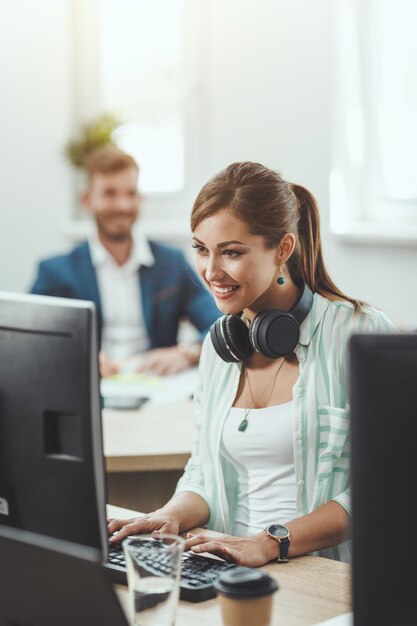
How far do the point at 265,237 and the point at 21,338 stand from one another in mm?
769

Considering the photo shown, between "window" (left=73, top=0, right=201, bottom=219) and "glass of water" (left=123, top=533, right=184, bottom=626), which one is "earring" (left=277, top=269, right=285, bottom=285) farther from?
"window" (left=73, top=0, right=201, bottom=219)

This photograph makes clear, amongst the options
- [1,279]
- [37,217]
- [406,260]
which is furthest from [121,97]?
[406,260]

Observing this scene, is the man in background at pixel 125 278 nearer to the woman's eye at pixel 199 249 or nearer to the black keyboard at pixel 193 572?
the woman's eye at pixel 199 249

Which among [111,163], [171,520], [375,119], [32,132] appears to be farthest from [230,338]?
[32,132]

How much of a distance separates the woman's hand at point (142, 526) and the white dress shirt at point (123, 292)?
1997mm

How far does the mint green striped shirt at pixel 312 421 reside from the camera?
5.72 feet

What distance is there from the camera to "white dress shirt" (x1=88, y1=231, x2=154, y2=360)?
12.0ft

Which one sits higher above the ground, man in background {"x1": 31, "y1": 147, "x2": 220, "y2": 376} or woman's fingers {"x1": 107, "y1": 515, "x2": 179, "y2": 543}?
man in background {"x1": 31, "y1": 147, "x2": 220, "y2": 376}

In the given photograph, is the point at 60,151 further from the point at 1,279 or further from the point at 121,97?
the point at 1,279

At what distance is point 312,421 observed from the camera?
1766 mm

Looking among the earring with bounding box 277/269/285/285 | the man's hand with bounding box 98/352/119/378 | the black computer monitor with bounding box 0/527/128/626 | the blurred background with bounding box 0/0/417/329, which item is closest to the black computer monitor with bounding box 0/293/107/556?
the black computer monitor with bounding box 0/527/128/626

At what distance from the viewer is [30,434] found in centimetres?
114

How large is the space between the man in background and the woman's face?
1.78 metres

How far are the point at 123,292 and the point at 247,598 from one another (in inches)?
101
